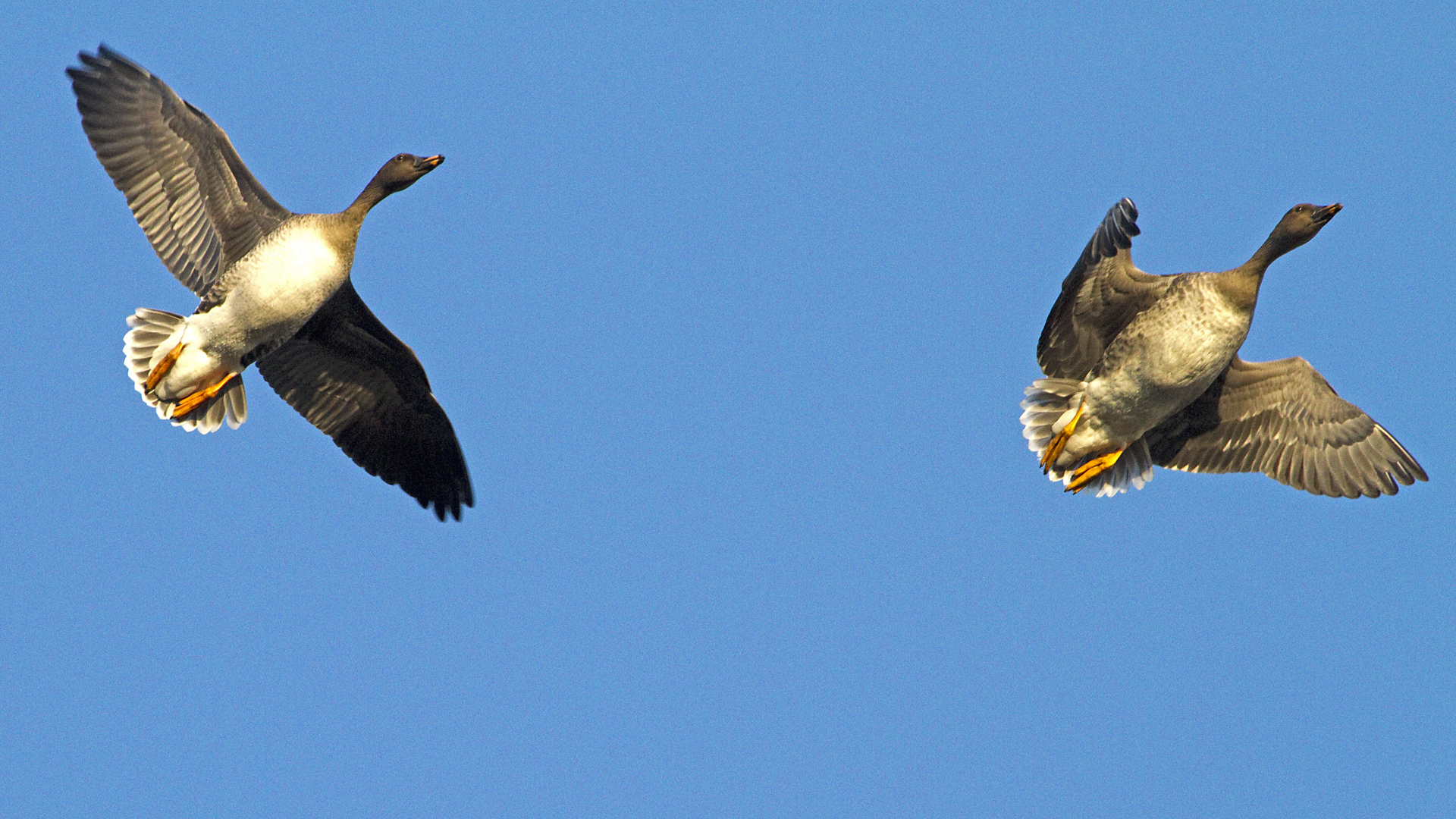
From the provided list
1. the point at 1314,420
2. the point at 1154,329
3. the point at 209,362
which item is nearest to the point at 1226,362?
the point at 1154,329

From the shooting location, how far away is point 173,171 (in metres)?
11.9

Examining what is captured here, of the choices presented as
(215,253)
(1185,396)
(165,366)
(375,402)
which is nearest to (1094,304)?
(1185,396)

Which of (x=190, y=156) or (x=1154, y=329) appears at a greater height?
(x=190, y=156)

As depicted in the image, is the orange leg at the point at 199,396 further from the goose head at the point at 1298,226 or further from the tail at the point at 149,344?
the goose head at the point at 1298,226

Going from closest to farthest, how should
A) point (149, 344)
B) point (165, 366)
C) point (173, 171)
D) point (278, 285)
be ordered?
point (278, 285) < point (165, 366) < point (173, 171) < point (149, 344)

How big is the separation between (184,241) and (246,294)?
1.03 meters

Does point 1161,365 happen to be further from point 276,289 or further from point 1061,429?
point 276,289

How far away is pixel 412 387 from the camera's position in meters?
12.9

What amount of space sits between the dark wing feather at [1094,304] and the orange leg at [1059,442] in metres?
0.38

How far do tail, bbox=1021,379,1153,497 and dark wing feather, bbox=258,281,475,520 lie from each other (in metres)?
4.92

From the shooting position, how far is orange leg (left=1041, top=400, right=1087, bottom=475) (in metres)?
11.9

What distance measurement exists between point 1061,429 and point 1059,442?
0.11 meters

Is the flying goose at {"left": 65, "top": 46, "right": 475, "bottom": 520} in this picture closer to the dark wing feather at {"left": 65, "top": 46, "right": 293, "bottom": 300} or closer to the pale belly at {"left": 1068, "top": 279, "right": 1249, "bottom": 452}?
the dark wing feather at {"left": 65, "top": 46, "right": 293, "bottom": 300}

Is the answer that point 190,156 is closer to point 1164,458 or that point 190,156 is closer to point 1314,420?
point 1164,458
